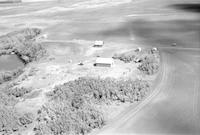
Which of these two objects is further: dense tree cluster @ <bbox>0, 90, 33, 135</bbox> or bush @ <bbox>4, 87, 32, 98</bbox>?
bush @ <bbox>4, 87, 32, 98</bbox>

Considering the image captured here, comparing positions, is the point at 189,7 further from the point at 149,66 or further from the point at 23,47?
the point at 23,47

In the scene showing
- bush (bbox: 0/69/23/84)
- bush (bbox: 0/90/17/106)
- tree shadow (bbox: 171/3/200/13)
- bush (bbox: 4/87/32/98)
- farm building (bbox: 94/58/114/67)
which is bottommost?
bush (bbox: 0/90/17/106)

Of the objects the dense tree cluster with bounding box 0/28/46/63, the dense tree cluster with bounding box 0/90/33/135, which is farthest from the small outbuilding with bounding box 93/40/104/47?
the dense tree cluster with bounding box 0/90/33/135

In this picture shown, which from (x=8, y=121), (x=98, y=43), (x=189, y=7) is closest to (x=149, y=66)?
(x=98, y=43)

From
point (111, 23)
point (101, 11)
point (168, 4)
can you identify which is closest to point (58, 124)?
point (111, 23)

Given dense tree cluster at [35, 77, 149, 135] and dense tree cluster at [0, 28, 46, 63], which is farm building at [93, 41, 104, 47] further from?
dense tree cluster at [35, 77, 149, 135]

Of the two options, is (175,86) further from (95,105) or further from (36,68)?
(36,68)
